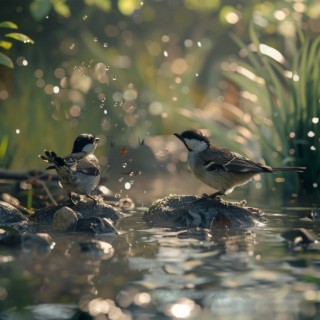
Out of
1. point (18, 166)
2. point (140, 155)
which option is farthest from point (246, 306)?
point (140, 155)

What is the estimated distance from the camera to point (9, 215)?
9281 mm

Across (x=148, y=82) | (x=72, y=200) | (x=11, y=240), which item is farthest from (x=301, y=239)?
(x=148, y=82)

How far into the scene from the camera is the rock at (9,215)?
9.24m

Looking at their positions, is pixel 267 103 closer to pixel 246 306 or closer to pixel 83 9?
pixel 83 9

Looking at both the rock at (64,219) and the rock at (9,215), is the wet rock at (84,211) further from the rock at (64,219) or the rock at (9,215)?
the rock at (64,219)

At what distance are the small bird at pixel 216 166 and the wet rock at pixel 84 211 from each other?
3.55ft

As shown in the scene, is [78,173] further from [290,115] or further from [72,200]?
[290,115]

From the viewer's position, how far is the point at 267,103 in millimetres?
13273

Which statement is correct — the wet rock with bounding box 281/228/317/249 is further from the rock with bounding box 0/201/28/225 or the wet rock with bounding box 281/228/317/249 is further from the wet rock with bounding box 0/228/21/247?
the rock with bounding box 0/201/28/225

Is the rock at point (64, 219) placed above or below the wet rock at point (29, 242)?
above

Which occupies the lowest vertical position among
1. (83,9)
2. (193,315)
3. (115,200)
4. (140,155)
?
(193,315)

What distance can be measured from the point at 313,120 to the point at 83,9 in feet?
24.4

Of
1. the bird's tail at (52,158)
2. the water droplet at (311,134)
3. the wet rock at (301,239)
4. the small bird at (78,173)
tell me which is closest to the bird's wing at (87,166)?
the small bird at (78,173)

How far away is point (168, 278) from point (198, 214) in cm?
282
